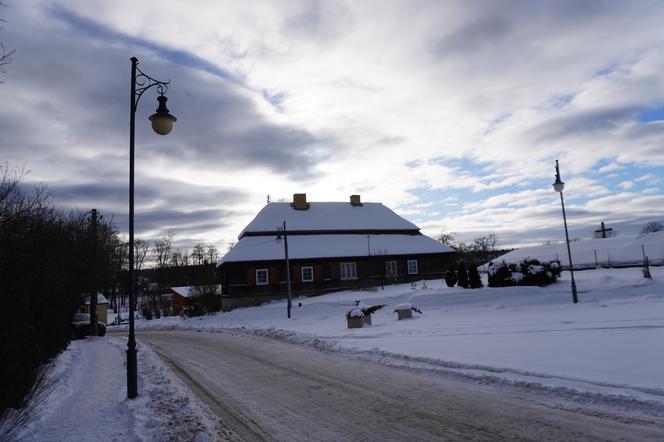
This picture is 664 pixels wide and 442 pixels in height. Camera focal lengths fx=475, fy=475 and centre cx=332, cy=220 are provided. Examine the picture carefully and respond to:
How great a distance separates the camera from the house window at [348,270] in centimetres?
4482

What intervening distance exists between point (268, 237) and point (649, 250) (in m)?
33.8

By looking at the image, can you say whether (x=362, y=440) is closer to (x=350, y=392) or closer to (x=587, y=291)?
(x=350, y=392)

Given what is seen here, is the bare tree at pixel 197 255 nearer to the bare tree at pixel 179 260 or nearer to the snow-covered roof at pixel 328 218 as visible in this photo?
the bare tree at pixel 179 260

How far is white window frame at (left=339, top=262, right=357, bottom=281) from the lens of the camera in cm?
4472

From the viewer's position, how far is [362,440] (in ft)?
21.4

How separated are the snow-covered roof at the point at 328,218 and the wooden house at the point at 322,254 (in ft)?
0.32

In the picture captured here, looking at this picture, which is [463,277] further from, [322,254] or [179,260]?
[179,260]

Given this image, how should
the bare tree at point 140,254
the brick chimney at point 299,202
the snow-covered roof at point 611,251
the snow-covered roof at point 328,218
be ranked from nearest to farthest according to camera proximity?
the snow-covered roof at point 611,251, the snow-covered roof at point 328,218, the brick chimney at point 299,202, the bare tree at point 140,254

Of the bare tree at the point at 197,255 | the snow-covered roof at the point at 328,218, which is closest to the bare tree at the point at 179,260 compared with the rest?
the bare tree at the point at 197,255

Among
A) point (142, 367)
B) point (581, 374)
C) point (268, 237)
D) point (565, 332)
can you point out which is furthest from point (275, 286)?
point (581, 374)

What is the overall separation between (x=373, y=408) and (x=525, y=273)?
75.4 ft

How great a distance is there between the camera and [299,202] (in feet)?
168

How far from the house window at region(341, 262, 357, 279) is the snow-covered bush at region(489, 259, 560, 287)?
56.2ft

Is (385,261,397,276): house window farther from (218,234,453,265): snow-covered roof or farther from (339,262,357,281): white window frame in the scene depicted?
(339,262,357,281): white window frame
